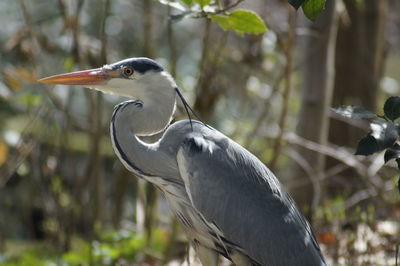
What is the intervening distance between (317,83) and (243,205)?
1877mm

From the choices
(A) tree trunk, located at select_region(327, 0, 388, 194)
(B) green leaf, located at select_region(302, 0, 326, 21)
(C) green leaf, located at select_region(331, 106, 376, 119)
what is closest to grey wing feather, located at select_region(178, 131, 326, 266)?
(C) green leaf, located at select_region(331, 106, 376, 119)

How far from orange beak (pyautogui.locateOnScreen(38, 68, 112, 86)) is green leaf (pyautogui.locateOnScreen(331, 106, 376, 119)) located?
42.0 inches

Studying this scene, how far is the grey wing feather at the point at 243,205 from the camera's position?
2.92 meters

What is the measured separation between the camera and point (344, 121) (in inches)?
228

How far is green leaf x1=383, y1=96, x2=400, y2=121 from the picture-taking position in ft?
7.51

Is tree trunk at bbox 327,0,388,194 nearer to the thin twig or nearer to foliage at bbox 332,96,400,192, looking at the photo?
the thin twig

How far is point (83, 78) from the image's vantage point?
2988mm

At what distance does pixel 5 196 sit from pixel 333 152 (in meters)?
3.40

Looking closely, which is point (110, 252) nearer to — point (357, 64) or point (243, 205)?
point (243, 205)

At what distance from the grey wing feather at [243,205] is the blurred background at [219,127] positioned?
1.97 feet

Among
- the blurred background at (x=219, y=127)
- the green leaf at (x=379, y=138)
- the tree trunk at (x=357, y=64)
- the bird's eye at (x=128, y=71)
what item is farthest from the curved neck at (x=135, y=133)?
the tree trunk at (x=357, y=64)

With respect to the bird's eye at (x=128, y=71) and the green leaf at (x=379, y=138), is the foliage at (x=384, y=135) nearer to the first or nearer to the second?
the green leaf at (x=379, y=138)

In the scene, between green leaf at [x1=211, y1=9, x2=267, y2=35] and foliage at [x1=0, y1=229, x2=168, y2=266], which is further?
foliage at [x1=0, y1=229, x2=168, y2=266]

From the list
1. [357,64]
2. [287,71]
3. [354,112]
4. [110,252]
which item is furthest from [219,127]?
[354,112]
